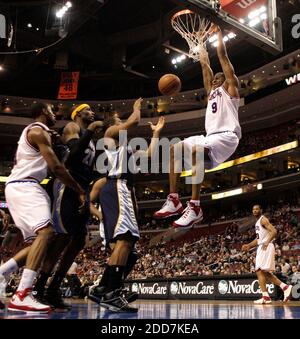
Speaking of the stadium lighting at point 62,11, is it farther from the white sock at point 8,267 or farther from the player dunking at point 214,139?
the white sock at point 8,267

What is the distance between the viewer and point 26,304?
425cm

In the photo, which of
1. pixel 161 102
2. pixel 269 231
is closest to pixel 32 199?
pixel 269 231

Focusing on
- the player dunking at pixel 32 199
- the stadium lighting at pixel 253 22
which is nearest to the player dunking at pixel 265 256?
the stadium lighting at pixel 253 22

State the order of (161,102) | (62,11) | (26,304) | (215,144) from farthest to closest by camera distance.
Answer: (161,102) → (62,11) → (215,144) → (26,304)

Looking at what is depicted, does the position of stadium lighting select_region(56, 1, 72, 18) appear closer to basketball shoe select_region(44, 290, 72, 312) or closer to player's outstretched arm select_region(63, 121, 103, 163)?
player's outstretched arm select_region(63, 121, 103, 163)

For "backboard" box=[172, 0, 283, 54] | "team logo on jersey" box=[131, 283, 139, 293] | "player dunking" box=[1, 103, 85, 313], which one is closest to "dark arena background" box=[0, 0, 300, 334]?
"team logo on jersey" box=[131, 283, 139, 293]

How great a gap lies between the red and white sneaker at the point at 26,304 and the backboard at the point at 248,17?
5.16 m

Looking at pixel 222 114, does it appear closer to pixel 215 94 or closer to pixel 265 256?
pixel 215 94

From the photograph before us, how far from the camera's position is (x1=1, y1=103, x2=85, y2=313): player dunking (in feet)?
14.3

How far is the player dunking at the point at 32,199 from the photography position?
4.34 m

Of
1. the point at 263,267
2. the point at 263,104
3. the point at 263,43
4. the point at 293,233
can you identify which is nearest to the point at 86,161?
the point at 263,43

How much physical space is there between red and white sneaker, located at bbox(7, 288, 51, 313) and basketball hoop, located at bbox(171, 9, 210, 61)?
4.32 metres

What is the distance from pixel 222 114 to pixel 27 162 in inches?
109

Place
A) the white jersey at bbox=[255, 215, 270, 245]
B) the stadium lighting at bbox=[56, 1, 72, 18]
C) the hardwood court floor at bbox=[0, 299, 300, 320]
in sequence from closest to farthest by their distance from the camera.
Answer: the hardwood court floor at bbox=[0, 299, 300, 320], the white jersey at bbox=[255, 215, 270, 245], the stadium lighting at bbox=[56, 1, 72, 18]
